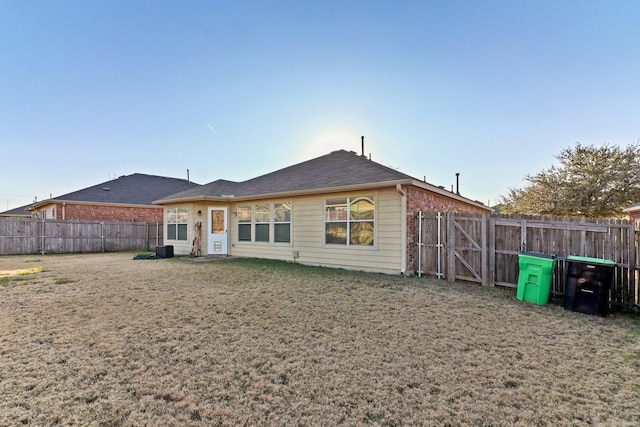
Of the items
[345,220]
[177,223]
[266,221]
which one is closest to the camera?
[345,220]

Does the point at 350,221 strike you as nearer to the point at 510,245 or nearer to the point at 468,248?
the point at 468,248

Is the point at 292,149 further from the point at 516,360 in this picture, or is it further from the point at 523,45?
the point at 516,360

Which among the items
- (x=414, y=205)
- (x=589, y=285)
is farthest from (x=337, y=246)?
(x=589, y=285)

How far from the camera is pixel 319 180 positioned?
10.2 meters

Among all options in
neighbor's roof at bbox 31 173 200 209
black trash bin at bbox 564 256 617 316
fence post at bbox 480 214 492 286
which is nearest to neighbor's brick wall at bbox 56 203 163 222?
neighbor's roof at bbox 31 173 200 209

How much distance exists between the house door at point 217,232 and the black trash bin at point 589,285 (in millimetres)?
11201

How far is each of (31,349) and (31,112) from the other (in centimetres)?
1298

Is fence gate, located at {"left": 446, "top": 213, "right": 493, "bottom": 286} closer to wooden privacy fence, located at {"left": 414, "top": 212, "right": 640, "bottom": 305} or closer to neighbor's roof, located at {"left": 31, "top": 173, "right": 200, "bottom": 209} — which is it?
wooden privacy fence, located at {"left": 414, "top": 212, "right": 640, "bottom": 305}

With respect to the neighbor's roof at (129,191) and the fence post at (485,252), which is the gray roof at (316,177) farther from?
the neighbor's roof at (129,191)

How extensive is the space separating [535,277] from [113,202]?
68.1 feet

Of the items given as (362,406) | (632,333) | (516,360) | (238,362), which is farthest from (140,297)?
(632,333)

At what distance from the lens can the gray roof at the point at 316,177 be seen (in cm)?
887

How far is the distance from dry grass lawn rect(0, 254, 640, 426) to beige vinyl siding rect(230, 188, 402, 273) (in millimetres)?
2598

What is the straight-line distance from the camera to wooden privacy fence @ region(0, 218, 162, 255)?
563 inches
